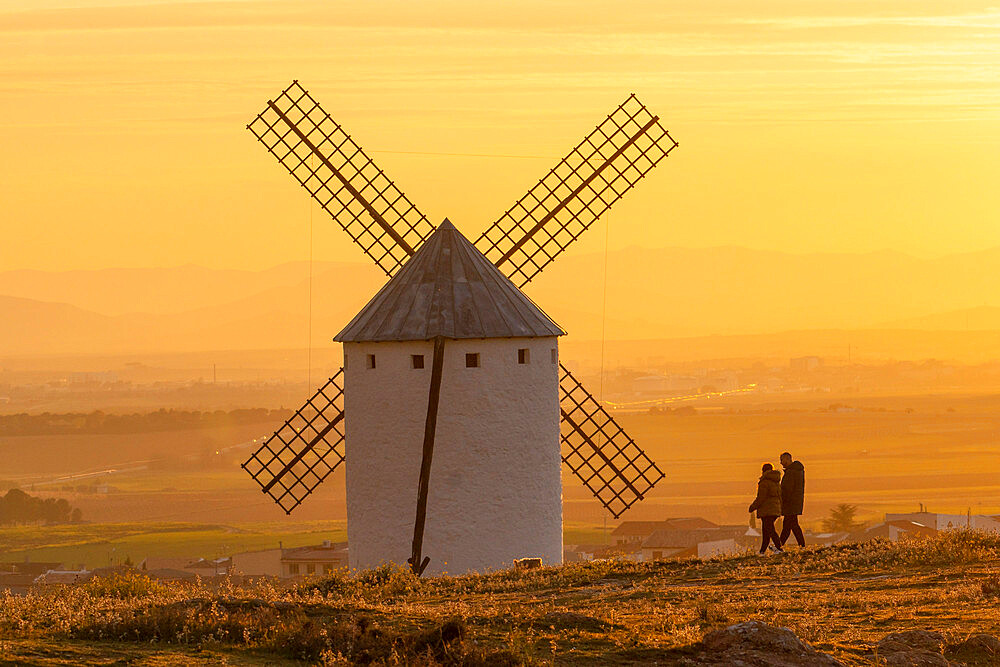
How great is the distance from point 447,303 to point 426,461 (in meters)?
2.82

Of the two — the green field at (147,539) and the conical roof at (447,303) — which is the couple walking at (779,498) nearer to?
the conical roof at (447,303)

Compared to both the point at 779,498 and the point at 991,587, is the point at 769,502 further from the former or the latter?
the point at 991,587

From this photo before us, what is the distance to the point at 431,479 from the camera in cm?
2309

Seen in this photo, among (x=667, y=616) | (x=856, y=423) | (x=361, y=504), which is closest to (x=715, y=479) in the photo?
(x=856, y=423)

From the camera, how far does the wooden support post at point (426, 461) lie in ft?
74.5

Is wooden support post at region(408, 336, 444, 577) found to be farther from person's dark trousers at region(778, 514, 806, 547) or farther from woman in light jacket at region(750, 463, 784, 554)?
person's dark trousers at region(778, 514, 806, 547)

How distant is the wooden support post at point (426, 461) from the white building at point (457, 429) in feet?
0.80

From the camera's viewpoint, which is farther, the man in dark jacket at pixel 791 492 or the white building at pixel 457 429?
the white building at pixel 457 429

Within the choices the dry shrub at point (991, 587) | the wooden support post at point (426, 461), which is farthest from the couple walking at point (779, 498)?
the wooden support post at point (426, 461)

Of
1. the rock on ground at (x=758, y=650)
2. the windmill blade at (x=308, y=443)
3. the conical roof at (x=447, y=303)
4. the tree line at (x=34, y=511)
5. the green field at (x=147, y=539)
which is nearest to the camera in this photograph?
the rock on ground at (x=758, y=650)

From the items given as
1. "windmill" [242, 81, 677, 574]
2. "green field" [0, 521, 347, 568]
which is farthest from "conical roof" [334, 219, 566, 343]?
"green field" [0, 521, 347, 568]

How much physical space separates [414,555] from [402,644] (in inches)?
438

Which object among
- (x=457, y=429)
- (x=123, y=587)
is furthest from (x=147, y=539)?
(x=123, y=587)

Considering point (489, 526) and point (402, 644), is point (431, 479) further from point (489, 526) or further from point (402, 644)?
point (402, 644)
